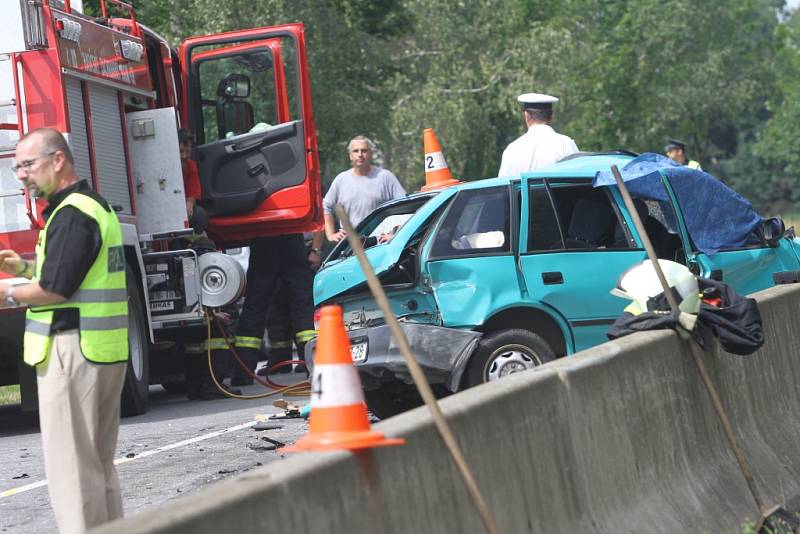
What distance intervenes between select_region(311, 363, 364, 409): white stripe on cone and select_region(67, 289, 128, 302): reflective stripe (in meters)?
1.37

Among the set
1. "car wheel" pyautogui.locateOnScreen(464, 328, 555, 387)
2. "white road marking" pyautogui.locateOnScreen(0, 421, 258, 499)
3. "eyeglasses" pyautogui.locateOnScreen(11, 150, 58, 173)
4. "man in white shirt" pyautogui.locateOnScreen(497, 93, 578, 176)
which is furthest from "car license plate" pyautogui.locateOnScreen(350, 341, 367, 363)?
"eyeglasses" pyautogui.locateOnScreen(11, 150, 58, 173)

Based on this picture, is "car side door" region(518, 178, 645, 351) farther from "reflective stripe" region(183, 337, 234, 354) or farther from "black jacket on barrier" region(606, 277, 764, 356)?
"reflective stripe" region(183, 337, 234, 354)

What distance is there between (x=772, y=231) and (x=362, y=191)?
13.2ft

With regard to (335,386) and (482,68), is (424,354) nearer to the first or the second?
(335,386)

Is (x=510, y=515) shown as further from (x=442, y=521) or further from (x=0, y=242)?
(x=0, y=242)

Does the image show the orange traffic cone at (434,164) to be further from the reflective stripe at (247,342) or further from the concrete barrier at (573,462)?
the concrete barrier at (573,462)

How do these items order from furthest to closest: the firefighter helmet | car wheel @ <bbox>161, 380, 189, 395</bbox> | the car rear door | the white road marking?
car wheel @ <bbox>161, 380, 189, 395</bbox> → the car rear door → the white road marking → the firefighter helmet

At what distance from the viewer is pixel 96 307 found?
5902 millimetres

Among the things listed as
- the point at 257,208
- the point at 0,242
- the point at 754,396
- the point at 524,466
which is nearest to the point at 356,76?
the point at 257,208

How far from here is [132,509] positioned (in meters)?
7.42

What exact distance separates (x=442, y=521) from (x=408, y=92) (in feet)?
123

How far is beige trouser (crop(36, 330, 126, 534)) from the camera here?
5.76 metres

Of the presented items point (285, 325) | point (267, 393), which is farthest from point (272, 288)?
point (267, 393)

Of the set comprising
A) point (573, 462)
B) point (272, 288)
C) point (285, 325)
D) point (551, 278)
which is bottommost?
point (285, 325)
